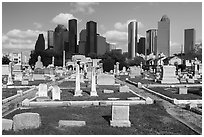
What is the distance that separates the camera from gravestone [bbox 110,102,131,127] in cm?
1006

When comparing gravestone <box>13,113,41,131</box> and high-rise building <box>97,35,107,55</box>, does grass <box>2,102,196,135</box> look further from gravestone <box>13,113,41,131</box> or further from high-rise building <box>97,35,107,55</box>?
high-rise building <box>97,35,107,55</box>

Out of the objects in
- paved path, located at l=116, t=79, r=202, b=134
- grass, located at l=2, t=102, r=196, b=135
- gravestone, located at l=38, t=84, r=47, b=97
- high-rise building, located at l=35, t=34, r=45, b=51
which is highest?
high-rise building, located at l=35, t=34, r=45, b=51

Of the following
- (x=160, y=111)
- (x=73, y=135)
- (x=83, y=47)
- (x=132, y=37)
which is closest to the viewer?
(x=73, y=135)

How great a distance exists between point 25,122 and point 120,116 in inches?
144

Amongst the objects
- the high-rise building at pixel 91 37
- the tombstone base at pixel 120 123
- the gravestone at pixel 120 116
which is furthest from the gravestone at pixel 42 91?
the high-rise building at pixel 91 37

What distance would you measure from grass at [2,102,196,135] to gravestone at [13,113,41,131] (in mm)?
280

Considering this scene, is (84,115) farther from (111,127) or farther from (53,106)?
(53,106)

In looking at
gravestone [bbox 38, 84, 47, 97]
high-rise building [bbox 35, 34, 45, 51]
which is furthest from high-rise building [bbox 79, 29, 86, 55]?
gravestone [bbox 38, 84, 47, 97]

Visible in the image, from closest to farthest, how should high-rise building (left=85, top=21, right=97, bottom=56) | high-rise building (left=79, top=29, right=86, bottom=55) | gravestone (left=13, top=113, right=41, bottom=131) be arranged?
1. gravestone (left=13, top=113, right=41, bottom=131)
2. high-rise building (left=85, top=21, right=97, bottom=56)
3. high-rise building (left=79, top=29, right=86, bottom=55)

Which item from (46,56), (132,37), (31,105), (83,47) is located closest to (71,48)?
(83,47)

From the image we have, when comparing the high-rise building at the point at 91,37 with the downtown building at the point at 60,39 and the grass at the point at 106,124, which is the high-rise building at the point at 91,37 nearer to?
the downtown building at the point at 60,39

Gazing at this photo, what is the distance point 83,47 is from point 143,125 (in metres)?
142

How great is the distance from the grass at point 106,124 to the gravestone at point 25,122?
280 millimetres

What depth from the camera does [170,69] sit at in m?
32.5
